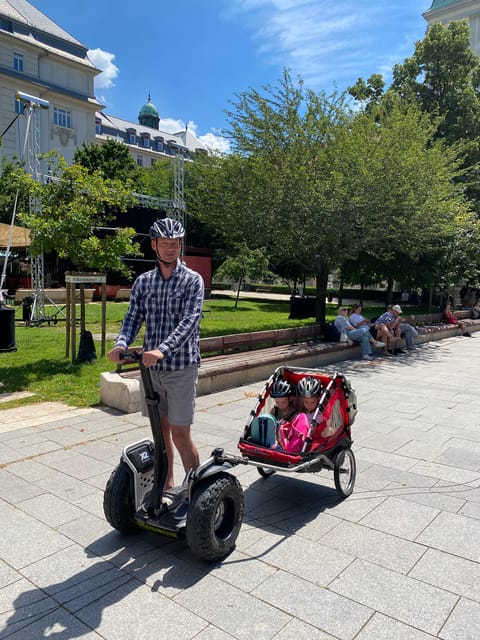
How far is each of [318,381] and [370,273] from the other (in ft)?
50.2

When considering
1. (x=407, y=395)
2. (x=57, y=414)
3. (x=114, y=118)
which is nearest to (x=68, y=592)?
(x=57, y=414)

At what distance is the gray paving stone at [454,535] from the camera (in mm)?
3264

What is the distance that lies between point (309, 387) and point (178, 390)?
1374 millimetres

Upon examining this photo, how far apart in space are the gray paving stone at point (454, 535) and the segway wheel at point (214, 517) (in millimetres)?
1295

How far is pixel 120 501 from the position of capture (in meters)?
3.20

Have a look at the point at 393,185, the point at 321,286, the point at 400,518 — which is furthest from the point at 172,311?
the point at 321,286

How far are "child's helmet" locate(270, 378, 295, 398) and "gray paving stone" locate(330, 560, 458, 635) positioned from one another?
149 centimetres

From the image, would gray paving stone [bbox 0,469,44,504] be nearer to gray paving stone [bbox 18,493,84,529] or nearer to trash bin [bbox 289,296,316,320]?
gray paving stone [bbox 18,493,84,529]

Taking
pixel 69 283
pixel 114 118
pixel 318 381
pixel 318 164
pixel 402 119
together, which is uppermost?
pixel 114 118

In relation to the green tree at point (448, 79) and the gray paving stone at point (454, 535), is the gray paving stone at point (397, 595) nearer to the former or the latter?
the gray paving stone at point (454, 535)

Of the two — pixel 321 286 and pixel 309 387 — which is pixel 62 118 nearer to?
pixel 321 286

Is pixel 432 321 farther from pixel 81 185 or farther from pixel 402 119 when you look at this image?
pixel 81 185

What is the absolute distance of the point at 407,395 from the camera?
25.9 ft

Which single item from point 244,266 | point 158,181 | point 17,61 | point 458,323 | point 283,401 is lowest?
point 458,323
